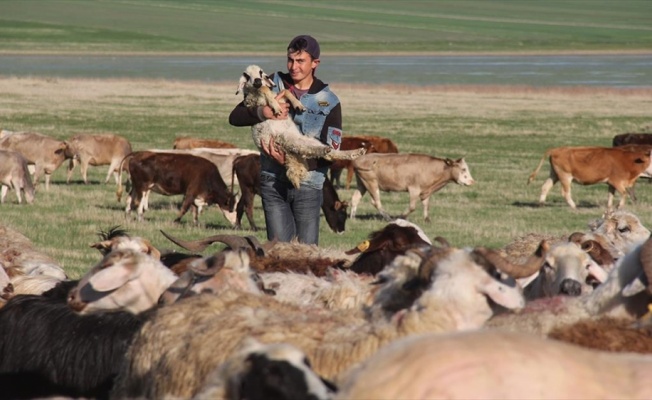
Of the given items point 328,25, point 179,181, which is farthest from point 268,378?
point 328,25

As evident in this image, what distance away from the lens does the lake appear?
67312 mm

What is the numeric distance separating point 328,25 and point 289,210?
419 feet

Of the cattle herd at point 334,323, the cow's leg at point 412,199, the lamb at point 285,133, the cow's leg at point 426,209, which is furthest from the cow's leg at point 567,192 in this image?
the lamb at point 285,133

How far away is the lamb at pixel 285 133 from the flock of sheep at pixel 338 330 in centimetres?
117

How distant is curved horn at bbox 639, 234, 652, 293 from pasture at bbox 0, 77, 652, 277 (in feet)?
22.6

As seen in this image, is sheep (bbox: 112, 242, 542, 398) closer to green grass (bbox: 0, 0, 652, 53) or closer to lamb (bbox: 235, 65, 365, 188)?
lamb (bbox: 235, 65, 365, 188)

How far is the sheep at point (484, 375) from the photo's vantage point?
3793 millimetres

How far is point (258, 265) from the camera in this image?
8.34 m

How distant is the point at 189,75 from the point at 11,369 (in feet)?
215

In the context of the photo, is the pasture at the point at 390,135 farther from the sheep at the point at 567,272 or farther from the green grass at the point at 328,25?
the green grass at the point at 328,25

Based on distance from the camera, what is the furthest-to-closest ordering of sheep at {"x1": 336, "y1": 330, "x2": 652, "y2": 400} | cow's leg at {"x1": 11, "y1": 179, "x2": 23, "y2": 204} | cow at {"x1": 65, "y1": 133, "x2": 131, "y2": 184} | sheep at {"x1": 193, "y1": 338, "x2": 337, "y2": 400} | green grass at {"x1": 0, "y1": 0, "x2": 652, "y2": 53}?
green grass at {"x1": 0, "y1": 0, "x2": 652, "y2": 53}, cow at {"x1": 65, "y1": 133, "x2": 131, "y2": 184}, cow's leg at {"x1": 11, "y1": 179, "x2": 23, "y2": 204}, sheep at {"x1": 193, "y1": 338, "x2": 337, "y2": 400}, sheep at {"x1": 336, "y1": 330, "x2": 652, "y2": 400}

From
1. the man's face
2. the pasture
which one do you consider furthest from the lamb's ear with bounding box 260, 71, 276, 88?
the pasture

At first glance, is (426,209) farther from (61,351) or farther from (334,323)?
(334,323)

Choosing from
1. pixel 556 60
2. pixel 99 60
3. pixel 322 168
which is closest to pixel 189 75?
pixel 99 60
